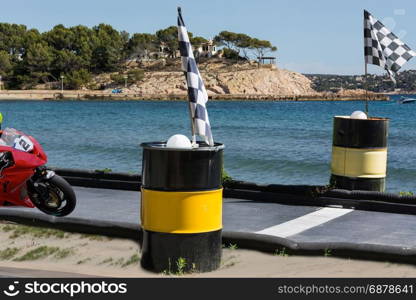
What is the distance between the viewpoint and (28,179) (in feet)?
30.5

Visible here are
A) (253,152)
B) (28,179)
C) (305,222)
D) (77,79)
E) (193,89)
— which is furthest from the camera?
(77,79)

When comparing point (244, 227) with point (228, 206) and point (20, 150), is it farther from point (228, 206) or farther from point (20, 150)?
point (20, 150)

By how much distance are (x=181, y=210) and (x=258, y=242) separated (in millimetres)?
1428

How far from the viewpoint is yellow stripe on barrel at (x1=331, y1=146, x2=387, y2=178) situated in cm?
1094

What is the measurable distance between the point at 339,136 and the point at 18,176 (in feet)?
16.1

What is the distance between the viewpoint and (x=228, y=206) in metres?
10.9

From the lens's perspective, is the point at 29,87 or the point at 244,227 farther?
the point at 29,87

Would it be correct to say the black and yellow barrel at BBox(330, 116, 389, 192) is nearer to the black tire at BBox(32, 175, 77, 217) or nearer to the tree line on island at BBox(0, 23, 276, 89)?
the black tire at BBox(32, 175, 77, 217)

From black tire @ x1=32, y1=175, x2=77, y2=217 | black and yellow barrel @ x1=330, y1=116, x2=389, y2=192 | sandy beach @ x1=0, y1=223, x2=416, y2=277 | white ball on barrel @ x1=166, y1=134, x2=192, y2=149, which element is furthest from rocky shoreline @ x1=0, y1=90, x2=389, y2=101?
white ball on barrel @ x1=166, y1=134, x2=192, y2=149

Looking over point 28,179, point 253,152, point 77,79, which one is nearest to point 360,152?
point 28,179

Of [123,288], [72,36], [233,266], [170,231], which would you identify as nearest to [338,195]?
[233,266]

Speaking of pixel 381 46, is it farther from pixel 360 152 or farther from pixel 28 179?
pixel 28 179

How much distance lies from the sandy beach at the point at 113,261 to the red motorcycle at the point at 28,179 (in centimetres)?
39

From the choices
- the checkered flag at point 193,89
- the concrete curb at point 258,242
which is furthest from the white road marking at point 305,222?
the checkered flag at point 193,89
